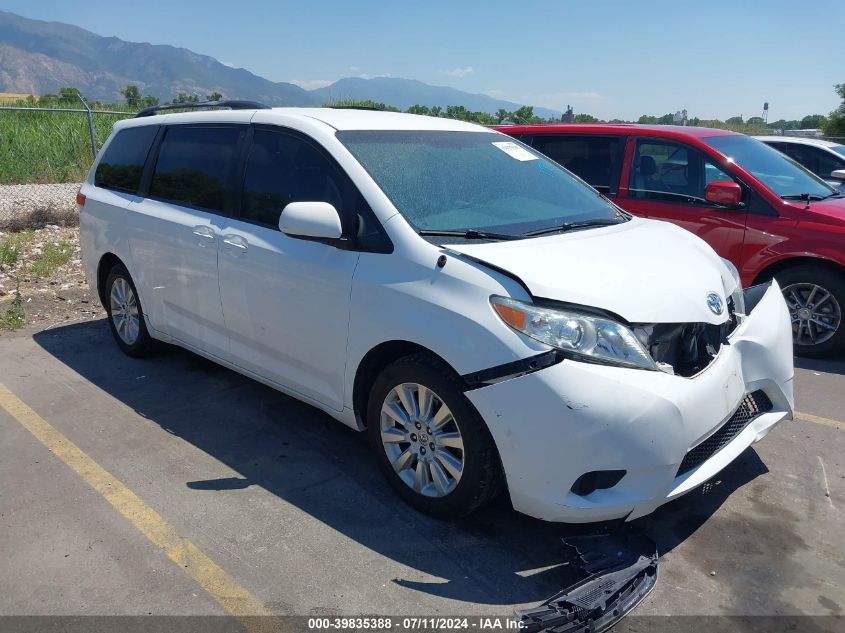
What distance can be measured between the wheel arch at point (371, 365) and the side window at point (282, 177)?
0.73m

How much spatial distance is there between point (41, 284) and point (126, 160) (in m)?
3.12

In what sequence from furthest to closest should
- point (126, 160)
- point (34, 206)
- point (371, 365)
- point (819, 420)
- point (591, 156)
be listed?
point (34, 206) < point (591, 156) < point (126, 160) < point (819, 420) < point (371, 365)

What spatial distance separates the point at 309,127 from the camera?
3889 millimetres

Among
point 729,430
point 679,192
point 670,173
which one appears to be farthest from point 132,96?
point 729,430

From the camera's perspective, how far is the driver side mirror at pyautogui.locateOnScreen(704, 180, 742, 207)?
580 centimetres

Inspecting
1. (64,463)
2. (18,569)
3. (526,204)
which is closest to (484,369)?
(526,204)

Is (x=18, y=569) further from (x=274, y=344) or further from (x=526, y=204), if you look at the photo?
(x=526, y=204)

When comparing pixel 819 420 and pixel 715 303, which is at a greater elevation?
pixel 715 303

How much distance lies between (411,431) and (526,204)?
1422mm

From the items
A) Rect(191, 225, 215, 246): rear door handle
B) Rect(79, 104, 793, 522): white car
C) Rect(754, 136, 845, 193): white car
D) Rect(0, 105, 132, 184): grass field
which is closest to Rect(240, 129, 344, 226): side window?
Rect(79, 104, 793, 522): white car

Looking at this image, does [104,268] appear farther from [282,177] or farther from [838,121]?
[838,121]

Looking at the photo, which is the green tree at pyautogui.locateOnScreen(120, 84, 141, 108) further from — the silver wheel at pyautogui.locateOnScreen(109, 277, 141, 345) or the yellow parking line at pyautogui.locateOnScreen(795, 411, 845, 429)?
the yellow parking line at pyautogui.locateOnScreen(795, 411, 845, 429)

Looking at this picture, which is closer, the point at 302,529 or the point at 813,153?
the point at 302,529

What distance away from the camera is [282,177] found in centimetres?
401
